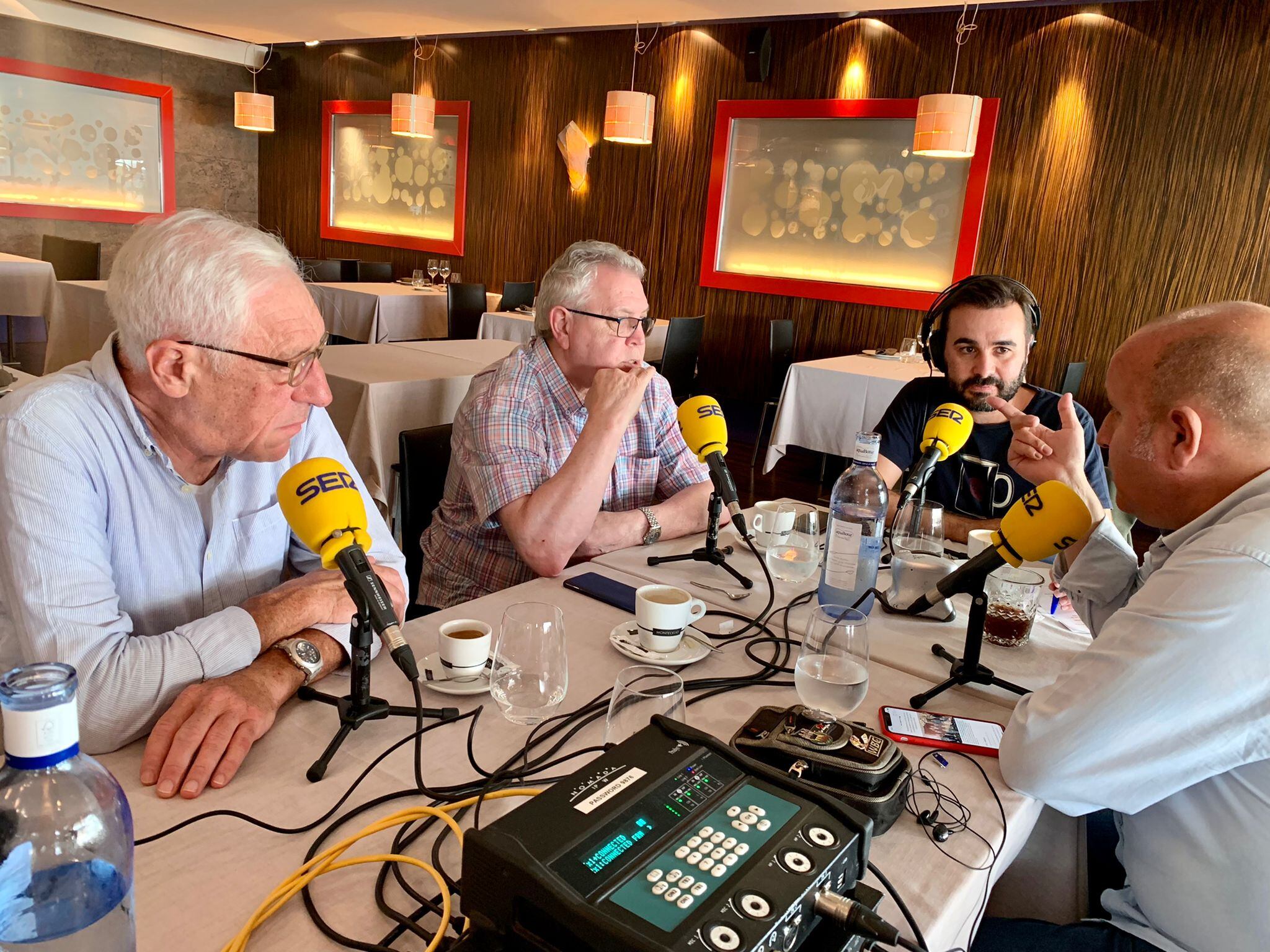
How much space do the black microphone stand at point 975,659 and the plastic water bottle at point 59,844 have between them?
44.5 inches

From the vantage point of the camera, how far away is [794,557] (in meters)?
1.96

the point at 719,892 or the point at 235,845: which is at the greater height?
the point at 719,892

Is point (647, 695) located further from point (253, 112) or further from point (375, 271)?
point (253, 112)

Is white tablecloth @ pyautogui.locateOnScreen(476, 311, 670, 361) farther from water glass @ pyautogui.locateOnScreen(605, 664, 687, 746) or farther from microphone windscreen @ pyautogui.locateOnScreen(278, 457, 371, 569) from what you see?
water glass @ pyautogui.locateOnScreen(605, 664, 687, 746)

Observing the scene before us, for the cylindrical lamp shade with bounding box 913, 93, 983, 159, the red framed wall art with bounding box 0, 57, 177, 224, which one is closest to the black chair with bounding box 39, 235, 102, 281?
the red framed wall art with bounding box 0, 57, 177, 224

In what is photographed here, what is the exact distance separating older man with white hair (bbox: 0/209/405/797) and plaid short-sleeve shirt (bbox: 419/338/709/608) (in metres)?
0.55

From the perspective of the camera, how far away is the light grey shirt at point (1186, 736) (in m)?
1.07

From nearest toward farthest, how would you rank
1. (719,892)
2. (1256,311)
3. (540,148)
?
(719,892) → (1256,311) → (540,148)

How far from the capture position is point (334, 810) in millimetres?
1015

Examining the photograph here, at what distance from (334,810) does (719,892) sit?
51cm

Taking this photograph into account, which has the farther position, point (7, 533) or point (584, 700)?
point (584, 700)

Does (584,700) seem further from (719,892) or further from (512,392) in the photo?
(512,392)

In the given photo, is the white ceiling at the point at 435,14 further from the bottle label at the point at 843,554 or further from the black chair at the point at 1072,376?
the bottle label at the point at 843,554

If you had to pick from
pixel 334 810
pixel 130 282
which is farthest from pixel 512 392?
pixel 334 810
